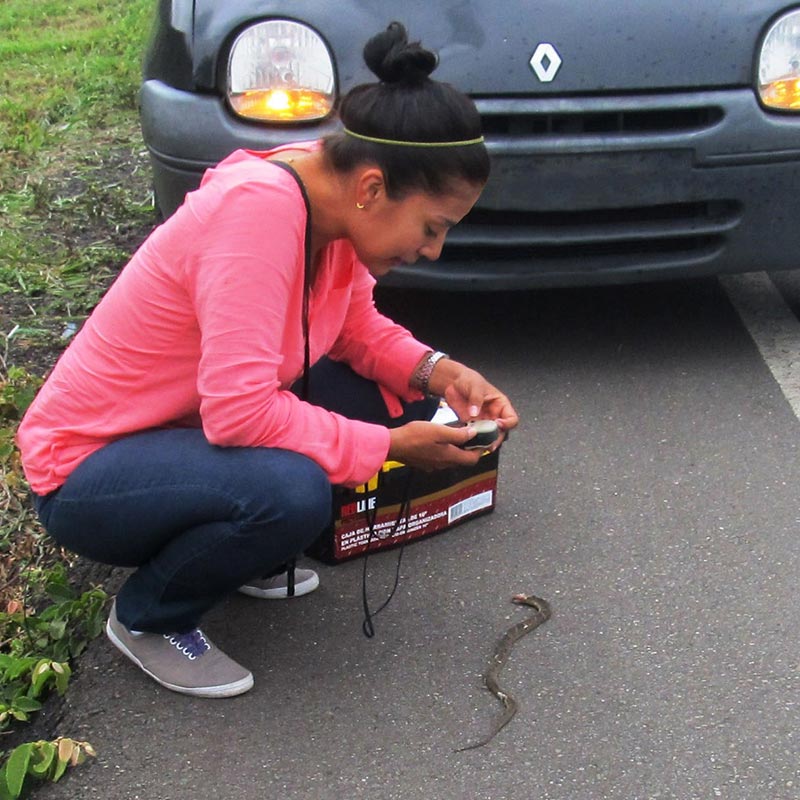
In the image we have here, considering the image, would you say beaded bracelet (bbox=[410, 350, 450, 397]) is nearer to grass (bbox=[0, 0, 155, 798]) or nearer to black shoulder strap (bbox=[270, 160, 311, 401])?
black shoulder strap (bbox=[270, 160, 311, 401])

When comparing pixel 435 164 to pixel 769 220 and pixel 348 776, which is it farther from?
pixel 769 220

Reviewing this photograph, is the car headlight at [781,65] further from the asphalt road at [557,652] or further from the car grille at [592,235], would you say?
the asphalt road at [557,652]

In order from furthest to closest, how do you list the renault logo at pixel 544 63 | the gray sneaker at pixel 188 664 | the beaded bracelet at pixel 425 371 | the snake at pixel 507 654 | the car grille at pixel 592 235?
the car grille at pixel 592 235
the renault logo at pixel 544 63
the beaded bracelet at pixel 425 371
the gray sneaker at pixel 188 664
the snake at pixel 507 654

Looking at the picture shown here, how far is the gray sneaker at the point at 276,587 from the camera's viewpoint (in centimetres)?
297

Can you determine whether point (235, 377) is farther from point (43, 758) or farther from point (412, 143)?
point (43, 758)

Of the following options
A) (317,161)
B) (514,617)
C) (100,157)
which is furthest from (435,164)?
(100,157)

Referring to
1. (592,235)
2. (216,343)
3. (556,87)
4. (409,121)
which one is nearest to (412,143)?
(409,121)

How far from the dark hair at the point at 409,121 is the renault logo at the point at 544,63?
51.1 inches

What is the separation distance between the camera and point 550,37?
3.59 metres

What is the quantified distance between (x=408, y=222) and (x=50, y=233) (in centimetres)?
333

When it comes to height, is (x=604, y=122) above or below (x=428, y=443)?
above

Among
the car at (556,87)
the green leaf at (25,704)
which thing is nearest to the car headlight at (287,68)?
the car at (556,87)

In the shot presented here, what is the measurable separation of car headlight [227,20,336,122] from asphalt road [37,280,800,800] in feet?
3.41

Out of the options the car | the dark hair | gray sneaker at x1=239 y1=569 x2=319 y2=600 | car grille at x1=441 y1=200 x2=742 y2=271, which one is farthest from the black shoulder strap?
car grille at x1=441 y1=200 x2=742 y2=271
